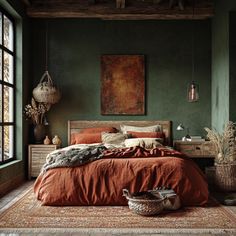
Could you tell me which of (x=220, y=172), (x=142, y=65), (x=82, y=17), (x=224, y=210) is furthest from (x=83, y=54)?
(x=224, y=210)

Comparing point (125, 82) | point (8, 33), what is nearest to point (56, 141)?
point (125, 82)

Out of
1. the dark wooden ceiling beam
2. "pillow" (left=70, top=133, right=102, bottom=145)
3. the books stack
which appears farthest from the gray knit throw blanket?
the dark wooden ceiling beam

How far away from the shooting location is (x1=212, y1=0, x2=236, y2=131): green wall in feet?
19.6

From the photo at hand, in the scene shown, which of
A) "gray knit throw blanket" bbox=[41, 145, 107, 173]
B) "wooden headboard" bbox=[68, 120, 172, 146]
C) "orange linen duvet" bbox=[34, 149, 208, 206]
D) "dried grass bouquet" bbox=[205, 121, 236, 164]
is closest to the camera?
"orange linen duvet" bbox=[34, 149, 208, 206]

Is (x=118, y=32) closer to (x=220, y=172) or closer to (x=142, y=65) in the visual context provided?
(x=142, y=65)

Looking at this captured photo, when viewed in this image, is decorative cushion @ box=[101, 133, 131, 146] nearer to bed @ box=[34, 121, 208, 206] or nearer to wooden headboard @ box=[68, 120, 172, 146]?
wooden headboard @ box=[68, 120, 172, 146]

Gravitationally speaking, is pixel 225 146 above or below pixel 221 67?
below

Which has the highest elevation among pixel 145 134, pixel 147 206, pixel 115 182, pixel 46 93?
pixel 46 93

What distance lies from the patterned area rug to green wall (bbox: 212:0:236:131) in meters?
2.26

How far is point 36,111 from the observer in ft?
22.4

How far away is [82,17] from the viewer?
689cm

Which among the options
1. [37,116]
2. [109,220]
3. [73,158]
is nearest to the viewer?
[109,220]

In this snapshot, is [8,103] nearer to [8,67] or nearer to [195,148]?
[8,67]

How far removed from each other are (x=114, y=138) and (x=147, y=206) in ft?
8.30
